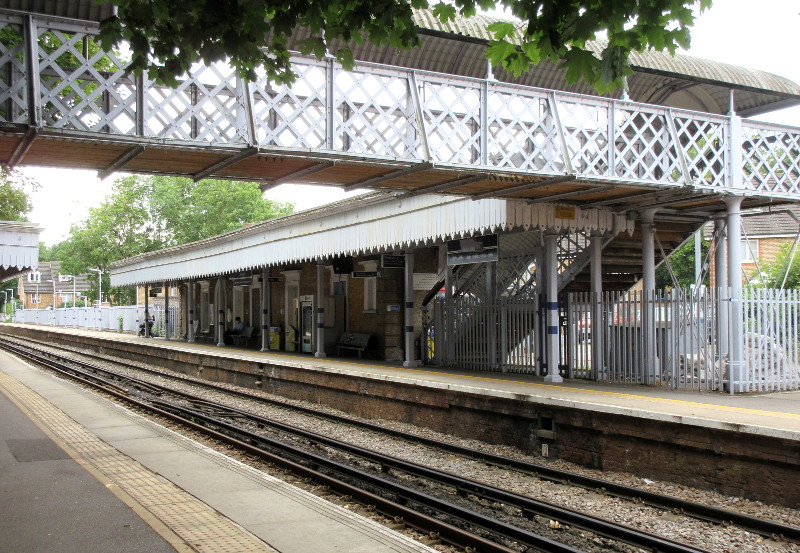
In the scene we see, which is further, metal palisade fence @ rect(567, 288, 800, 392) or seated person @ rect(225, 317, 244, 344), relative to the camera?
seated person @ rect(225, 317, 244, 344)

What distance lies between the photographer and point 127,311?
47.7 m

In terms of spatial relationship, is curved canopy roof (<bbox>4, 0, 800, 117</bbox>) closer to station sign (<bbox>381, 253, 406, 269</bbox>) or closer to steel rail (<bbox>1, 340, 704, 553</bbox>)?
steel rail (<bbox>1, 340, 704, 553</bbox>)

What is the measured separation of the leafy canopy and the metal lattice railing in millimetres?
2486

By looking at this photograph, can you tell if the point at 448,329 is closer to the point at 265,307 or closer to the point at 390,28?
the point at 265,307

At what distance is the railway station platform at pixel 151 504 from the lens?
217 inches

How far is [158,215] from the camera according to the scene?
5744cm

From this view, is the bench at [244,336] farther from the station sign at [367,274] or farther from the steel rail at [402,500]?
the steel rail at [402,500]

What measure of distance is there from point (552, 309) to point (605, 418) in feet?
13.6

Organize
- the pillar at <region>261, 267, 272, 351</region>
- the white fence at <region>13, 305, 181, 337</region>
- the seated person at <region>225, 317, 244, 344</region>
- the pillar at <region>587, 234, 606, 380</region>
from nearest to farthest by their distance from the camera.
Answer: the pillar at <region>587, 234, 606, 380</region>, the pillar at <region>261, 267, 272, 351</region>, the seated person at <region>225, 317, 244, 344</region>, the white fence at <region>13, 305, 181, 337</region>

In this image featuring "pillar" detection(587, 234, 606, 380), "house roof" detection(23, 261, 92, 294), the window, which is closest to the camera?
"pillar" detection(587, 234, 606, 380)

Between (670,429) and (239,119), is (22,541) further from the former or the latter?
(670,429)

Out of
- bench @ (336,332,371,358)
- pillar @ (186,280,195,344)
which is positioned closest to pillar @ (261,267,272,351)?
bench @ (336,332,371,358)

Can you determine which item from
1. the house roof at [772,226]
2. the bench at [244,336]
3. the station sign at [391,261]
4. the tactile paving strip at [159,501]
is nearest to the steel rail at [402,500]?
the tactile paving strip at [159,501]

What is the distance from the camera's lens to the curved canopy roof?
1005 centimetres
